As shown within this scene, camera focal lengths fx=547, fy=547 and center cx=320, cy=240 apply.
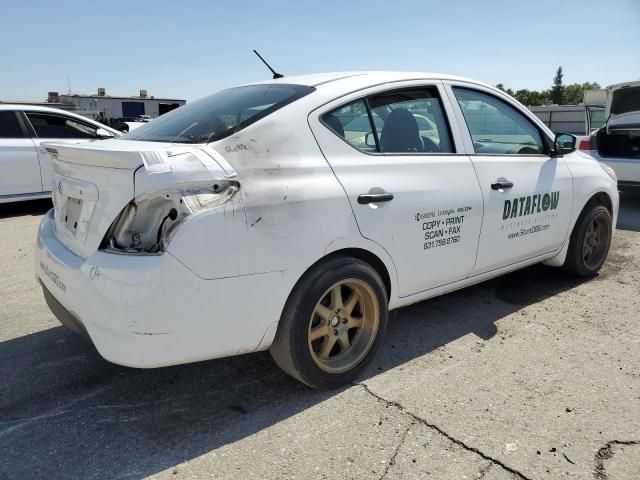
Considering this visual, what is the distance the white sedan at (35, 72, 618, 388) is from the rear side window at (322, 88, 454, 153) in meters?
0.01

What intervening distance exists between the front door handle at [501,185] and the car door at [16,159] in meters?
6.91

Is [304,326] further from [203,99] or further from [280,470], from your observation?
[203,99]

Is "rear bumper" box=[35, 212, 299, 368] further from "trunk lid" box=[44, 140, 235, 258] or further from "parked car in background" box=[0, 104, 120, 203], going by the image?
"parked car in background" box=[0, 104, 120, 203]

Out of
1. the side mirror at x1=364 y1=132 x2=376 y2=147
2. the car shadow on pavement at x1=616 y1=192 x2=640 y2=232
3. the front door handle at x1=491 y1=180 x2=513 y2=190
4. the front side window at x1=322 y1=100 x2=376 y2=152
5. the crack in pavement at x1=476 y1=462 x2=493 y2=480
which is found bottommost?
the crack in pavement at x1=476 y1=462 x2=493 y2=480

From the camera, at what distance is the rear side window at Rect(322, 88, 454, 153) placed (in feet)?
9.96

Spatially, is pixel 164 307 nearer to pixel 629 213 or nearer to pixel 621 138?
pixel 629 213

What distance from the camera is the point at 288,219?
2.60 meters

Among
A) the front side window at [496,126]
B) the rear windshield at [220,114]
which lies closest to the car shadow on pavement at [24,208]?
the rear windshield at [220,114]

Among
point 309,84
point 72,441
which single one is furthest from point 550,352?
point 72,441

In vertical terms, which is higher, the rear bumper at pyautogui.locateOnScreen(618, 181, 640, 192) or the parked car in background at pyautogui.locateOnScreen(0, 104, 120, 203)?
the parked car in background at pyautogui.locateOnScreen(0, 104, 120, 203)

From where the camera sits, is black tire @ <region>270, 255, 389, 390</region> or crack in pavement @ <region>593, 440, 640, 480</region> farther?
black tire @ <region>270, 255, 389, 390</region>

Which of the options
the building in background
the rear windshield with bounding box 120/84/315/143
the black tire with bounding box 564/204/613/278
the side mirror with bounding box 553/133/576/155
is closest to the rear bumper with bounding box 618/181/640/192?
the black tire with bounding box 564/204/613/278

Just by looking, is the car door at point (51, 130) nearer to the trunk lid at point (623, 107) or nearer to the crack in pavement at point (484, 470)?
the crack in pavement at point (484, 470)

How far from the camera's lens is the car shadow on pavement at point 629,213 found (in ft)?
23.9
